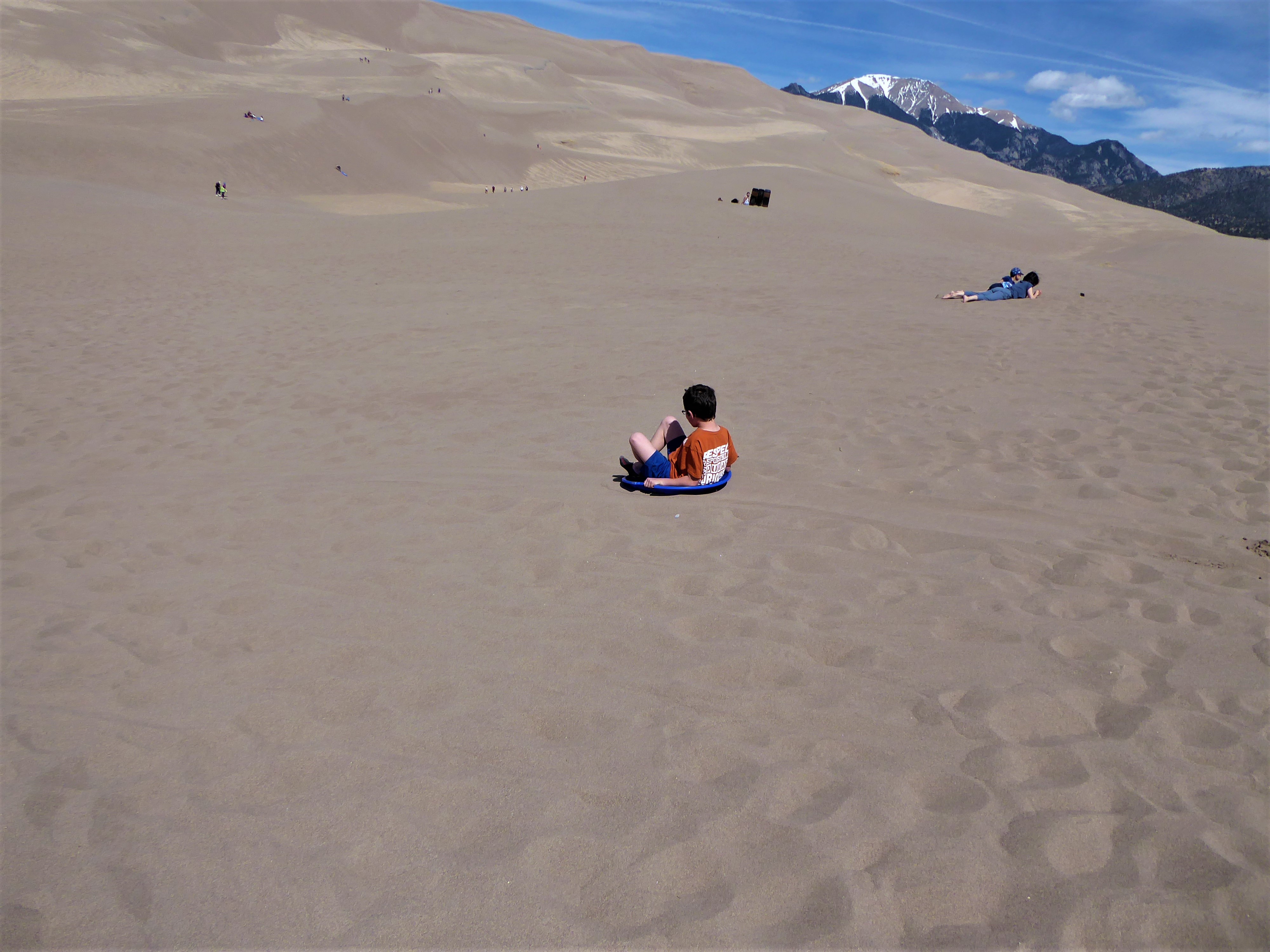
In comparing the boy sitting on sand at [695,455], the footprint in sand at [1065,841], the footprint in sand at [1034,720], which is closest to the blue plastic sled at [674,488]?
the boy sitting on sand at [695,455]

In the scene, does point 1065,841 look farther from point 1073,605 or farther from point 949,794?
point 1073,605

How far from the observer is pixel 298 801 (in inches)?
95.8

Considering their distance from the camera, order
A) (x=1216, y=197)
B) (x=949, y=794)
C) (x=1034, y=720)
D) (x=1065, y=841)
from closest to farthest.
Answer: (x=1065, y=841) < (x=949, y=794) < (x=1034, y=720) < (x=1216, y=197)

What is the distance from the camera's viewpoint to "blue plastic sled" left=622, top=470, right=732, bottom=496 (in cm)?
495

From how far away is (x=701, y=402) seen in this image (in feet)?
15.7

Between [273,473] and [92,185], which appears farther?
[92,185]

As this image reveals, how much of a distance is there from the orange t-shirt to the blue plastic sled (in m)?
0.03

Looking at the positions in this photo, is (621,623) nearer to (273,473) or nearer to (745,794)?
(745,794)

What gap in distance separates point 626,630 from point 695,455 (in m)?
1.76

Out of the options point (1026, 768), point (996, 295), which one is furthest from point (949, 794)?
point (996, 295)

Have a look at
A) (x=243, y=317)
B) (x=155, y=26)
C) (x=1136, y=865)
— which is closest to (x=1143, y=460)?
(x=1136, y=865)

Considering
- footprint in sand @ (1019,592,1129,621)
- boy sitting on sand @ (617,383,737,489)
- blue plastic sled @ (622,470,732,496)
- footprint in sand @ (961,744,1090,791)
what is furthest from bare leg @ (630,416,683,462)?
footprint in sand @ (961,744,1090,791)

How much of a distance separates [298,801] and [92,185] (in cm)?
2745

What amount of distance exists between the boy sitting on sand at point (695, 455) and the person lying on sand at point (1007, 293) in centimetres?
889
